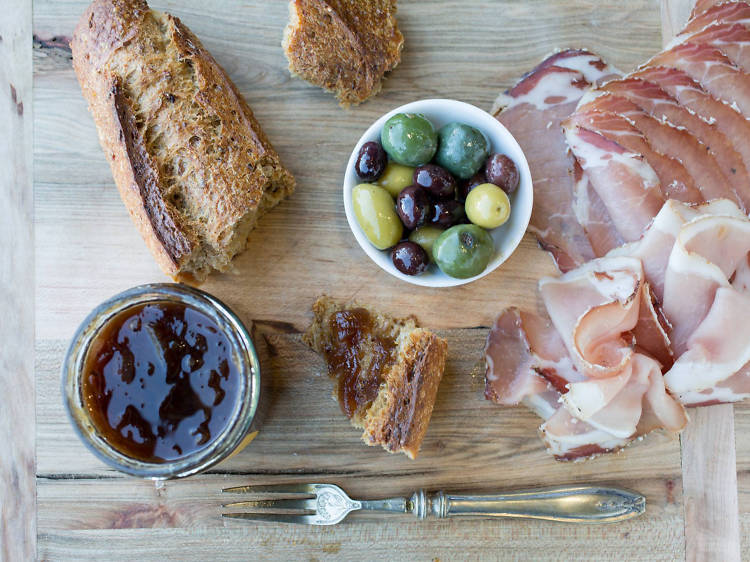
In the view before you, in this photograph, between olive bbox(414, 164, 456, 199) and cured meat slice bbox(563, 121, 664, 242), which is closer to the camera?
olive bbox(414, 164, 456, 199)

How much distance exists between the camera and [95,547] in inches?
67.1

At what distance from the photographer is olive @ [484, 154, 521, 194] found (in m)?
1.53

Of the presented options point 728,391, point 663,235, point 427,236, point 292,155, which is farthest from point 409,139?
point 728,391

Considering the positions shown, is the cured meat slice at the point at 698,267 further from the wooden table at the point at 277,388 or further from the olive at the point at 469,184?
the olive at the point at 469,184

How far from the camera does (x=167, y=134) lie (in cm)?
149

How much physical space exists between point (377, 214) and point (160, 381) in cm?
62

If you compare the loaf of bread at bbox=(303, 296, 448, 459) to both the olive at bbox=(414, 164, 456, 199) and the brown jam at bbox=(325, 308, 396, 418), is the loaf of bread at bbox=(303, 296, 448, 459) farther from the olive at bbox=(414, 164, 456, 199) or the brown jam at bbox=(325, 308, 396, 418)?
the olive at bbox=(414, 164, 456, 199)

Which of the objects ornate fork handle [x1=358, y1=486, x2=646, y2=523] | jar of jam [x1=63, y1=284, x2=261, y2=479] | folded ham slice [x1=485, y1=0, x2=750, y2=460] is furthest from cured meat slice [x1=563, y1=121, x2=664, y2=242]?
jar of jam [x1=63, y1=284, x2=261, y2=479]

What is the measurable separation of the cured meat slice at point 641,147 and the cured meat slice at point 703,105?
15cm

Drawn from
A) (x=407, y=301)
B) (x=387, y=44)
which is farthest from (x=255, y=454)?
(x=387, y=44)

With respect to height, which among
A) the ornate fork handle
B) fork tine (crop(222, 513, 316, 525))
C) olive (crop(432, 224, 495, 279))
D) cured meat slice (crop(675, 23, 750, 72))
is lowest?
fork tine (crop(222, 513, 316, 525))

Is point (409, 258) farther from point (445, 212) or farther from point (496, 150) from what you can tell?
point (496, 150)

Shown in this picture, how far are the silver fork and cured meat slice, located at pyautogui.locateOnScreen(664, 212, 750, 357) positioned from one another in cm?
44

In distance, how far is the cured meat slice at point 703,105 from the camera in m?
1.69
